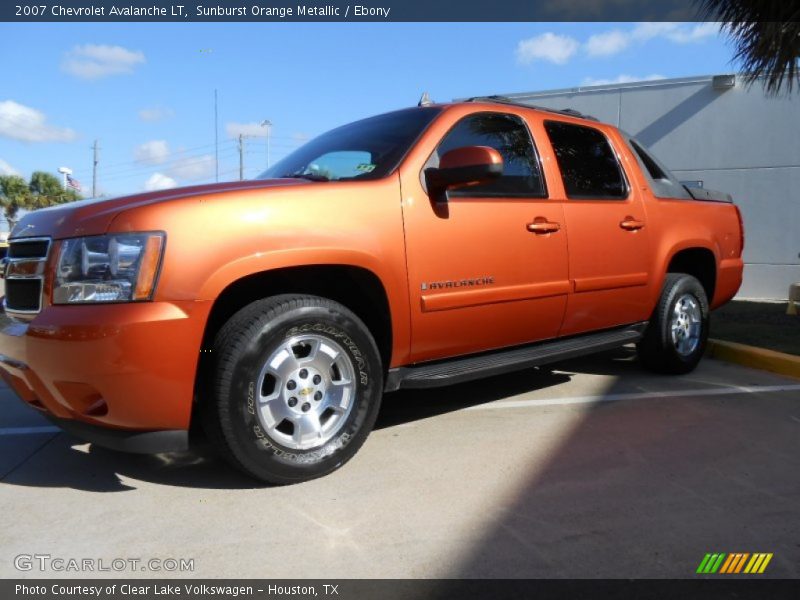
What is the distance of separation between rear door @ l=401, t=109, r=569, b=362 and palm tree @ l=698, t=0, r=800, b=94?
14.3 ft

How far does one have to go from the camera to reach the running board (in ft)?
10.8

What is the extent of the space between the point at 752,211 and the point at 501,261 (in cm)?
948

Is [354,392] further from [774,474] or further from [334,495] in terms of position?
[774,474]

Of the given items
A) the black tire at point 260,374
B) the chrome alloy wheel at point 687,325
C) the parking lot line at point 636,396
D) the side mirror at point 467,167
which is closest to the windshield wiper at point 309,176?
the side mirror at point 467,167

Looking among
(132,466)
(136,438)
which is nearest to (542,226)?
(136,438)

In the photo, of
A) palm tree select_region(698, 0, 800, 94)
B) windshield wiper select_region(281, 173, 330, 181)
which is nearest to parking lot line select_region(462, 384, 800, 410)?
windshield wiper select_region(281, 173, 330, 181)

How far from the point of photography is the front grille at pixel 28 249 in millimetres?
2746

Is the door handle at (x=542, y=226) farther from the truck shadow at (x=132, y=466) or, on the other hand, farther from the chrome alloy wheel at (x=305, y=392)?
the chrome alloy wheel at (x=305, y=392)

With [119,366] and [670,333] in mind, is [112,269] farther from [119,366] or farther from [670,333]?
[670,333]

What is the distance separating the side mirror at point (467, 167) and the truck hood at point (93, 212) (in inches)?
27.4

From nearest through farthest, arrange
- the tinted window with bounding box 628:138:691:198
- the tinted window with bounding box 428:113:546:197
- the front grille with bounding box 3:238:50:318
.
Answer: the front grille with bounding box 3:238:50:318, the tinted window with bounding box 428:113:546:197, the tinted window with bounding box 628:138:691:198

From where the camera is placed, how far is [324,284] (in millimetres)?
3180

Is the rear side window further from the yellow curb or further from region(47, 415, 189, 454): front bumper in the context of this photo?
region(47, 415, 189, 454): front bumper

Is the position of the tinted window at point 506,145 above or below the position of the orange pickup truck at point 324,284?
above
